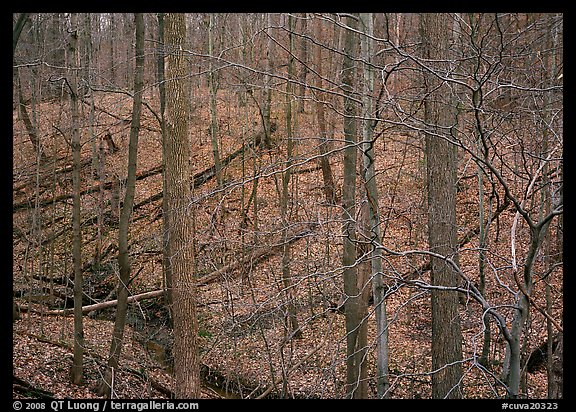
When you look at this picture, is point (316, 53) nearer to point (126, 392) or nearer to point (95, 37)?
point (95, 37)

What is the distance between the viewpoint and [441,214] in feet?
23.1

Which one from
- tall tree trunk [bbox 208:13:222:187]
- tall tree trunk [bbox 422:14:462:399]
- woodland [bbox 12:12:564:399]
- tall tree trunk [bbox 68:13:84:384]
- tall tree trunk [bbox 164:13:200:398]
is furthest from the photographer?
tall tree trunk [bbox 208:13:222:187]

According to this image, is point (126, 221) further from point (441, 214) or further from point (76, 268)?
point (441, 214)

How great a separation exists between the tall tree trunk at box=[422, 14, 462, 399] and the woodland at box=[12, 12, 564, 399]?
0.03 metres

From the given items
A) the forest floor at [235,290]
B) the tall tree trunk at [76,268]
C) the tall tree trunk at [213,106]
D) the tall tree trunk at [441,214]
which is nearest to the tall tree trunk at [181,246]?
the forest floor at [235,290]

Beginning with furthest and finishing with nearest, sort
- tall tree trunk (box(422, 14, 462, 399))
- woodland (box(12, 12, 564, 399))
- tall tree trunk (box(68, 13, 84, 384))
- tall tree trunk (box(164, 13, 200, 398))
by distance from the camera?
tall tree trunk (box(68, 13, 84, 384))
tall tree trunk (box(164, 13, 200, 398))
tall tree trunk (box(422, 14, 462, 399))
woodland (box(12, 12, 564, 399))

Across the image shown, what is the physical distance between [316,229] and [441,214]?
1676 millimetres

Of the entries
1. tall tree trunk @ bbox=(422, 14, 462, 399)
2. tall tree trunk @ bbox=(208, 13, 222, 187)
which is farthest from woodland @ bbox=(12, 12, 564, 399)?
tall tree trunk @ bbox=(208, 13, 222, 187)

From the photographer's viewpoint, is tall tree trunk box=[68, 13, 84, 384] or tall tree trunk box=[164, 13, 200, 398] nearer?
tall tree trunk box=[164, 13, 200, 398]

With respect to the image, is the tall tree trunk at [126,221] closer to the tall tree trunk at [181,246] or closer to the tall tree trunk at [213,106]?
the tall tree trunk at [181,246]

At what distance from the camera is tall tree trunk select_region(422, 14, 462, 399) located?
692cm

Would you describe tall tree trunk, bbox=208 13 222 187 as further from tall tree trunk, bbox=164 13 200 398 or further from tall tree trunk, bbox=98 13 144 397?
tall tree trunk, bbox=164 13 200 398
